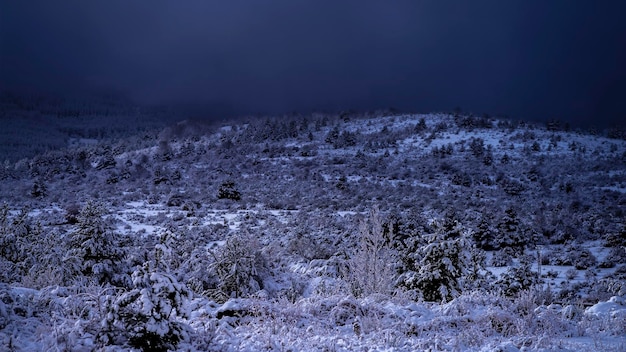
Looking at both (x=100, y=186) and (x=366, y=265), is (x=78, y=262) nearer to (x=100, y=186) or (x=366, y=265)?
(x=366, y=265)

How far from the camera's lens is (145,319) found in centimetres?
366

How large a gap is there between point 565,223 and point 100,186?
46.1 metres

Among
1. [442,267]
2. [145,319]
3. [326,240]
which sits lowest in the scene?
[326,240]

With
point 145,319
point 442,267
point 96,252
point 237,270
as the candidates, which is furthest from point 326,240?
point 145,319

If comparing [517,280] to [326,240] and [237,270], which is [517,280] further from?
[326,240]

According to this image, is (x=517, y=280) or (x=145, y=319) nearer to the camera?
(x=145, y=319)

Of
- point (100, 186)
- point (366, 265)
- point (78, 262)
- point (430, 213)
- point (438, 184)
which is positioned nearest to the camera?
Answer: point (366, 265)

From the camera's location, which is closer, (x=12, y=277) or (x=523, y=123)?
(x=12, y=277)

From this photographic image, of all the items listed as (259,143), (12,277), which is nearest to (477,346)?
(12,277)

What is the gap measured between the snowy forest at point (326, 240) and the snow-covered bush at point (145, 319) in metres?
0.02

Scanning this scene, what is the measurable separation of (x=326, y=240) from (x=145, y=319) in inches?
754

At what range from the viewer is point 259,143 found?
6662cm

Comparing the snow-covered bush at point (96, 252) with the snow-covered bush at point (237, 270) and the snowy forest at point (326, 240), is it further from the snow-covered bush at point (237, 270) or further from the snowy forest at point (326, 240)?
the snow-covered bush at point (237, 270)

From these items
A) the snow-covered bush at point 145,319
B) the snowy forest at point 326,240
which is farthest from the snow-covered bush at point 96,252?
the snow-covered bush at point 145,319
